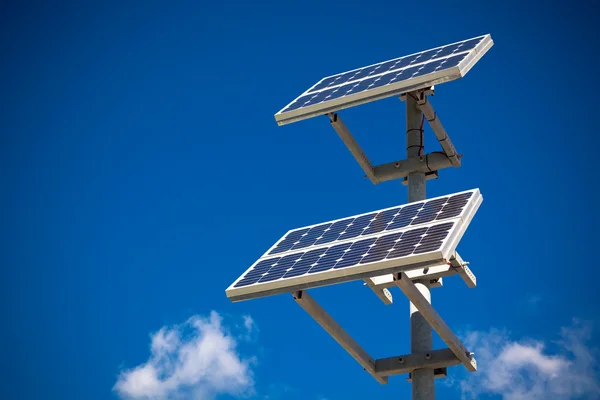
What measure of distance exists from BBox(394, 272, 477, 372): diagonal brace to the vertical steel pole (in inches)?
32.2

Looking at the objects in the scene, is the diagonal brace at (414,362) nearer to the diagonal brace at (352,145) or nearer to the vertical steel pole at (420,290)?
the vertical steel pole at (420,290)

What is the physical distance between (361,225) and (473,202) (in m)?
2.28

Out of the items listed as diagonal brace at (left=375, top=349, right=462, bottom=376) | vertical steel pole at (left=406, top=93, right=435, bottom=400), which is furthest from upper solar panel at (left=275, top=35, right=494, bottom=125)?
diagonal brace at (left=375, top=349, right=462, bottom=376)

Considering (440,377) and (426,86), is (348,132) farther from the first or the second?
(440,377)

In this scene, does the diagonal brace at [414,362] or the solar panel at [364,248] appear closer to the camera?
the solar panel at [364,248]

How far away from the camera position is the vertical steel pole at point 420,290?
60.2 feet

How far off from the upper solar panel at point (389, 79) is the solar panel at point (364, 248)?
242cm

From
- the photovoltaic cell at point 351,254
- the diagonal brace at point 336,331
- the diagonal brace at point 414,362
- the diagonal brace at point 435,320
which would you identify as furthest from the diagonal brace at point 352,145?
the diagonal brace at point 435,320

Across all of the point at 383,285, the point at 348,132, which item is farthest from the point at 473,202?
the point at 348,132

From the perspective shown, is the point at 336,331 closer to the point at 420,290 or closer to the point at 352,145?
the point at 420,290

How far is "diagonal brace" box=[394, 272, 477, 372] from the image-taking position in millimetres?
16359

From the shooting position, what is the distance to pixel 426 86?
1948 centimetres

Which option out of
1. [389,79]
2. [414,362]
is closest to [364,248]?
[414,362]

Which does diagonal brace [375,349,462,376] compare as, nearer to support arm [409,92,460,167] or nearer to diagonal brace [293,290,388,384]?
diagonal brace [293,290,388,384]
